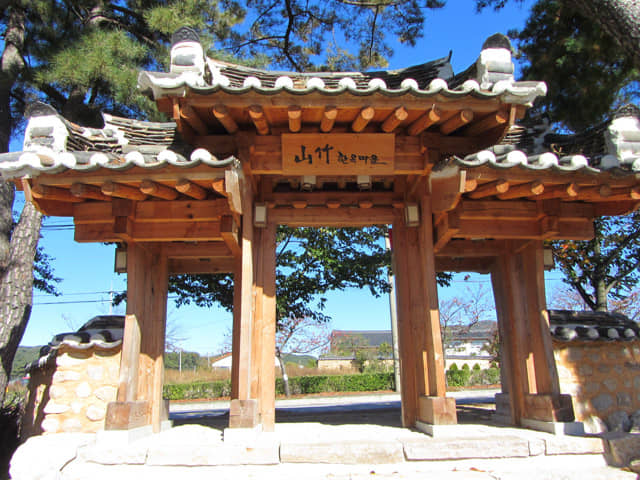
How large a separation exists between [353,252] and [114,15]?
6.88 meters

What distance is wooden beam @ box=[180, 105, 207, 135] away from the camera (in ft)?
13.6

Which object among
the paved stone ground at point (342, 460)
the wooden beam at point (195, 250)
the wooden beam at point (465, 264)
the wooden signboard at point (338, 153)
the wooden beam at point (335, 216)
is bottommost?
the paved stone ground at point (342, 460)

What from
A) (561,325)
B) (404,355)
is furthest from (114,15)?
(561,325)

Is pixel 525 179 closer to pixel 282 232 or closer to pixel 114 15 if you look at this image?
pixel 282 232

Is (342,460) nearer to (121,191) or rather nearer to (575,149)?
(121,191)

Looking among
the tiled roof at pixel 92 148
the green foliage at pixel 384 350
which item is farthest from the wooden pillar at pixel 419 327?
the green foliage at pixel 384 350

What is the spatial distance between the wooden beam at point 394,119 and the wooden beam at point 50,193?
116 inches

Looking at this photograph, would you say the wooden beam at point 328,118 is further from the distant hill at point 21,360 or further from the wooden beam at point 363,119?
the distant hill at point 21,360

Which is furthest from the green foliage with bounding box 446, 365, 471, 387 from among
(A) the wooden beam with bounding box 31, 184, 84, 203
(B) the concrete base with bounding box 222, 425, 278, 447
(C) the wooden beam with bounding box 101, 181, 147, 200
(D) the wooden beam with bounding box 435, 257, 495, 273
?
(A) the wooden beam with bounding box 31, 184, 84, 203

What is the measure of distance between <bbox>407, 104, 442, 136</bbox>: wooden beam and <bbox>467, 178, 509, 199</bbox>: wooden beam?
0.74m

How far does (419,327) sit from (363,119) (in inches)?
84.0

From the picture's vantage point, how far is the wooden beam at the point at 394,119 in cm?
410

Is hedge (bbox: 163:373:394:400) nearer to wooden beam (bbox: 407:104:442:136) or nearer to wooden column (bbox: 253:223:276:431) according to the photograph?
wooden column (bbox: 253:223:276:431)

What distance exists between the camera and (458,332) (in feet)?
83.8
